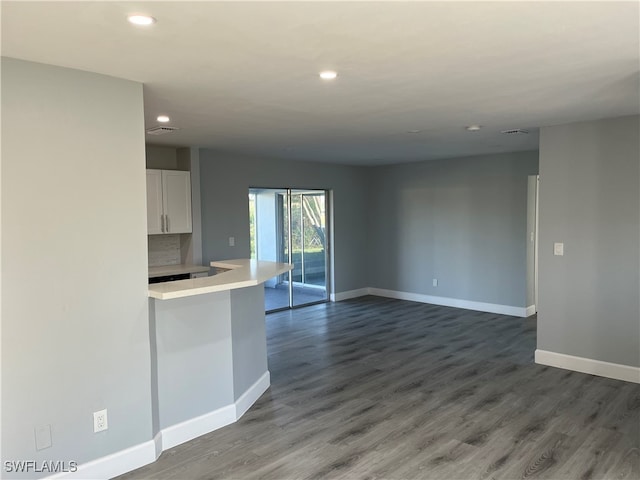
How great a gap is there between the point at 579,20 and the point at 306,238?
21.0ft

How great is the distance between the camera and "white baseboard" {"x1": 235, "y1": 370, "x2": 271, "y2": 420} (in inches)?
150

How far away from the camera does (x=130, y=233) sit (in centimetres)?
299

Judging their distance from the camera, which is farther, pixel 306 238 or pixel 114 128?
pixel 306 238

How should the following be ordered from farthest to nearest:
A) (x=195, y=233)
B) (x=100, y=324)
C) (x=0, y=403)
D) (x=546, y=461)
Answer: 1. (x=195, y=233)
2. (x=546, y=461)
3. (x=100, y=324)
4. (x=0, y=403)

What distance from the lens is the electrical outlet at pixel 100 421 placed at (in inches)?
113

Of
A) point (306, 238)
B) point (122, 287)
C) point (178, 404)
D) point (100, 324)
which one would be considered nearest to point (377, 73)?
point (122, 287)

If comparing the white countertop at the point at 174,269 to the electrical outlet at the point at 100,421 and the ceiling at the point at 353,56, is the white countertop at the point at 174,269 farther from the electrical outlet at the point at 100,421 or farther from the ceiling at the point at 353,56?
the electrical outlet at the point at 100,421

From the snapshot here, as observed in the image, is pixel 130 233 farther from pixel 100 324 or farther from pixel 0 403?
pixel 0 403

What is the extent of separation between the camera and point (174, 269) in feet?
19.4

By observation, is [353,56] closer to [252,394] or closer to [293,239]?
[252,394]

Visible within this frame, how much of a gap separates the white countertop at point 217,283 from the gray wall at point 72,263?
0.19 meters

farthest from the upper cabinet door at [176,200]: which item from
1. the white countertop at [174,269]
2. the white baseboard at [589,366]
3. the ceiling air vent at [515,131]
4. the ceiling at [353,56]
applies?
the white baseboard at [589,366]

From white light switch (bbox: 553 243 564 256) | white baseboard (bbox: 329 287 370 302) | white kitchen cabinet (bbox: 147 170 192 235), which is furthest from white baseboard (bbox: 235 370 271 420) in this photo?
white baseboard (bbox: 329 287 370 302)

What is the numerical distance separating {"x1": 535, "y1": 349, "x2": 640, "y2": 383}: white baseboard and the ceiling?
7.61 ft
